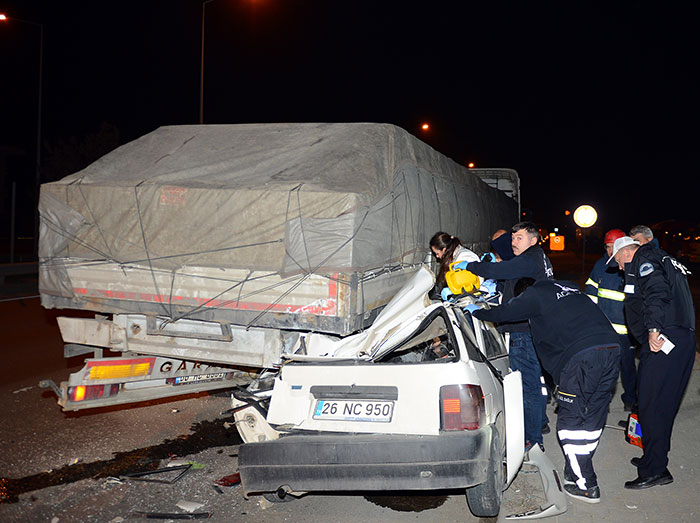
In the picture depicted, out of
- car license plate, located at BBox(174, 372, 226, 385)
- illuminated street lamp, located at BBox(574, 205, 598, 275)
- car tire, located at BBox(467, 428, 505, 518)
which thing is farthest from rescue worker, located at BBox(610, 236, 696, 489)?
illuminated street lamp, located at BBox(574, 205, 598, 275)

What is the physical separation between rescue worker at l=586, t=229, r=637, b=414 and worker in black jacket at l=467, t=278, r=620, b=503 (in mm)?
2164

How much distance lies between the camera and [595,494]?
4.43 meters

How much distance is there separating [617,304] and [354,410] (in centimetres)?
412

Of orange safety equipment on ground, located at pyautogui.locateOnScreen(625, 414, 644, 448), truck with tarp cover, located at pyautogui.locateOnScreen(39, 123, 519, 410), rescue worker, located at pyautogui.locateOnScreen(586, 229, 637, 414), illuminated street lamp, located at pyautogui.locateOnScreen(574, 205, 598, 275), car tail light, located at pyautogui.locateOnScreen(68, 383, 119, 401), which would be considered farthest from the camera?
illuminated street lamp, located at pyautogui.locateOnScreen(574, 205, 598, 275)

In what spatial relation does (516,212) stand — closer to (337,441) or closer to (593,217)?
(593,217)

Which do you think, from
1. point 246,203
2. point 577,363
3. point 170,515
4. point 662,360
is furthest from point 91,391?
point 662,360

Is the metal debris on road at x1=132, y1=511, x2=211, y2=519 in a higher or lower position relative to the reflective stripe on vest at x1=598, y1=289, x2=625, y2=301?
lower

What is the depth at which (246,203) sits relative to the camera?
5.04m

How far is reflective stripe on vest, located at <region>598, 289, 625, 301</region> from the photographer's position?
6.70 m

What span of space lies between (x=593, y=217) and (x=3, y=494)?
A: 13797 millimetres

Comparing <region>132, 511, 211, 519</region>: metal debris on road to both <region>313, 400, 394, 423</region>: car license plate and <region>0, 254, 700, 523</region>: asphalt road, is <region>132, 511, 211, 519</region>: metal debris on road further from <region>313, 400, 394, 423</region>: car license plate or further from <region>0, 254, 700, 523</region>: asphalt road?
<region>313, 400, 394, 423</region>: car license plate

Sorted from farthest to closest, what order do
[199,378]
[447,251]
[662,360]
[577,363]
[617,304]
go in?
[617,304]
[447,251]
[199,378]
[662,360]
[577,363]

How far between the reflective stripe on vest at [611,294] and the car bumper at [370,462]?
3.68m

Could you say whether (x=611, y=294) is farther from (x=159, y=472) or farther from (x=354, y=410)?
(x=159, y=472)
